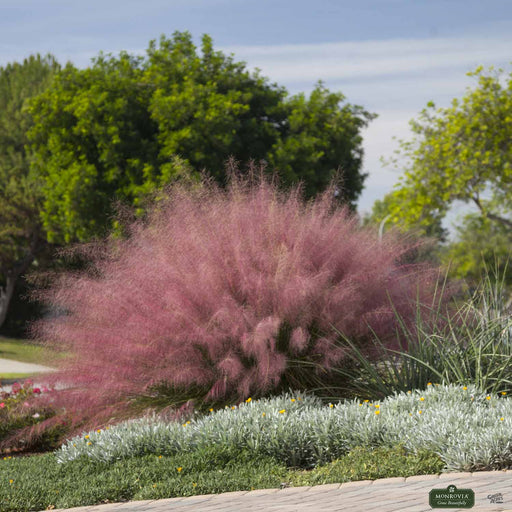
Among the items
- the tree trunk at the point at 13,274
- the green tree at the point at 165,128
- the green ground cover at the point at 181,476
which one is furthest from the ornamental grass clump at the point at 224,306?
the tree trunk at the point at 13,274

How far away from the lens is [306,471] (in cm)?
605

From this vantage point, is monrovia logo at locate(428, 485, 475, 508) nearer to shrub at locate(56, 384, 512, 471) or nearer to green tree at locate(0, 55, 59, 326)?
shrub at locate(56, 384, 512, 471)

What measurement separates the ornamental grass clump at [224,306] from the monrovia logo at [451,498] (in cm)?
315

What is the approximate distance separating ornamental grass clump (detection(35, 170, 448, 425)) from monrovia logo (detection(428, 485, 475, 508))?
10.3ft

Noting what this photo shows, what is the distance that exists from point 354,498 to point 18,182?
89.4 feet

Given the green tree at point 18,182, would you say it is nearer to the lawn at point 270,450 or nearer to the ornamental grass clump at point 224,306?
the ornamental grass clump at point 224,306

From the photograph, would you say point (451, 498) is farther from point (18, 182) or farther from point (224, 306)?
point (18, 182)

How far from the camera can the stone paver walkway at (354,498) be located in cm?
442

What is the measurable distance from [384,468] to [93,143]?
17.8 meters

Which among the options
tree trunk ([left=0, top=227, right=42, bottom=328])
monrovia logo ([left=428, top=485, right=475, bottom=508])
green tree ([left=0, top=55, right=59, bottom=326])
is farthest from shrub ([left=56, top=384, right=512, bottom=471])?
tree trunk ([left=0, top=227, right=42, bottom=328])

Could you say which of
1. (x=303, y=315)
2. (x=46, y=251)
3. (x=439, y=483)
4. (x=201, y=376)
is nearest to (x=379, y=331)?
(x=303, y=315)

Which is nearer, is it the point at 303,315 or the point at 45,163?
the point at 303,315

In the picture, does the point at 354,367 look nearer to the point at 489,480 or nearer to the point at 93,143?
the point at 489,480

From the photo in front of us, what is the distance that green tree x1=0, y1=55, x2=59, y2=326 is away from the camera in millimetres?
28922
